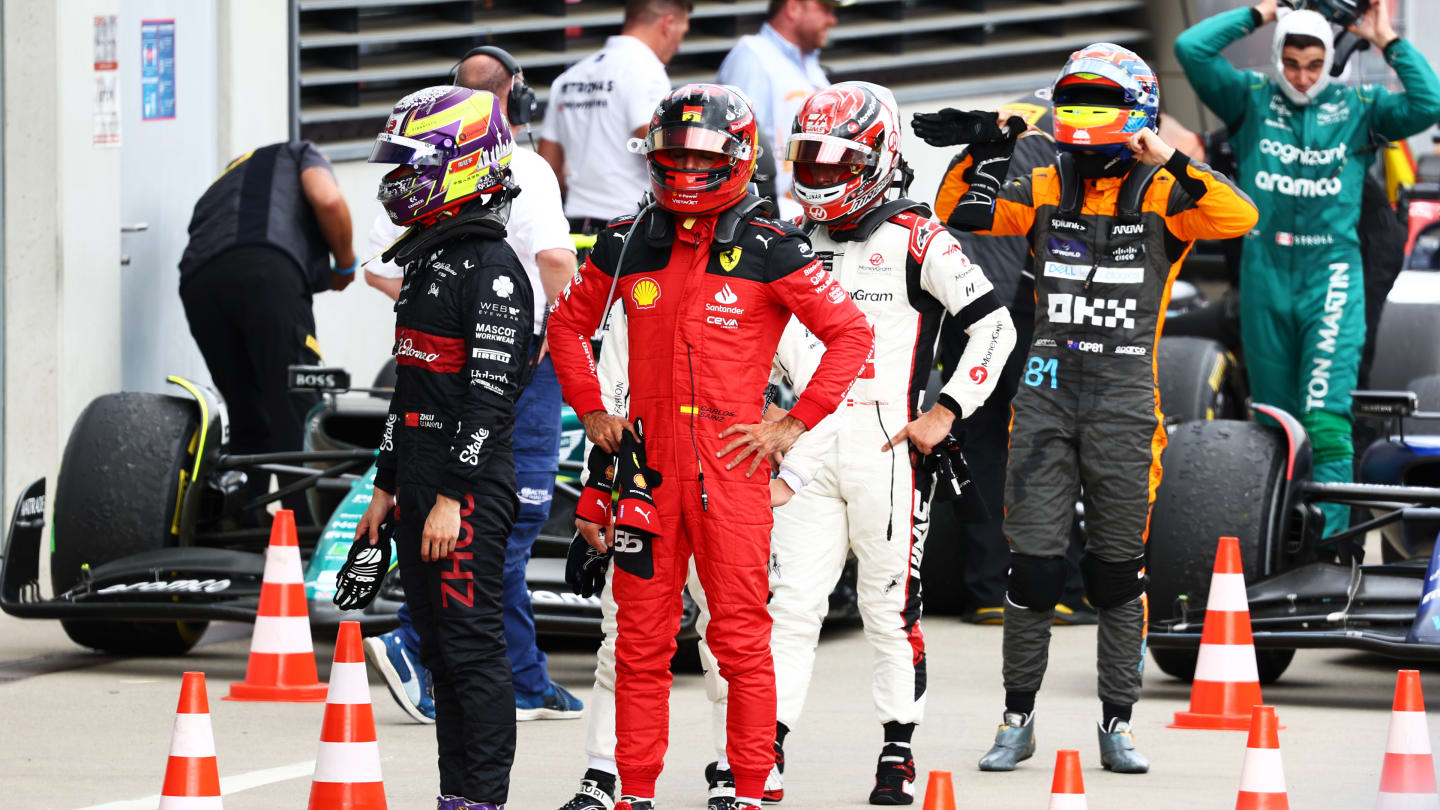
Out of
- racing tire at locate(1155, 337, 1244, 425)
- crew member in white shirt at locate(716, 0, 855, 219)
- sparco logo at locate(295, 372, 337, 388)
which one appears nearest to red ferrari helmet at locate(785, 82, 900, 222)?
sparco logo at locate(295, 372, 337, 388)

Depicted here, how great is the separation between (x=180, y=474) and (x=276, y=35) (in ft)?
15.5

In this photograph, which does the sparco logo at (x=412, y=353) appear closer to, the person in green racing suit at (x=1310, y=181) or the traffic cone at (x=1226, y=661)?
the traffic cone at (x=1226, y=661)

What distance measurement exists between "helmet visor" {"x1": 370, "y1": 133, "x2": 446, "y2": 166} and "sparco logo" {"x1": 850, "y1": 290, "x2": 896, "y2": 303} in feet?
4.37

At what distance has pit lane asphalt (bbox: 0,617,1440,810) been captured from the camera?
5.89m

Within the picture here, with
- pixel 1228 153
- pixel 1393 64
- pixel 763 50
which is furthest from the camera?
pixel 763 50

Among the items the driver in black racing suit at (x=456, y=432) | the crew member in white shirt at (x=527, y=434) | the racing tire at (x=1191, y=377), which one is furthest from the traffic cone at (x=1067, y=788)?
the racing tire at (x=1191, y=377)

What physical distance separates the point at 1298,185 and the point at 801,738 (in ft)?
12.1

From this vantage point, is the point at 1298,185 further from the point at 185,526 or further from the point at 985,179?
the point at 185,526

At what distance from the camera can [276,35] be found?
479 inches

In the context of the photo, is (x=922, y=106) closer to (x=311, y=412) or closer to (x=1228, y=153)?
(x=1228, y=153)

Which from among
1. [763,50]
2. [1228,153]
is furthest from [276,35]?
[1228,153]

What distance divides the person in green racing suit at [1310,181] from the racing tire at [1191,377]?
1.56 feet

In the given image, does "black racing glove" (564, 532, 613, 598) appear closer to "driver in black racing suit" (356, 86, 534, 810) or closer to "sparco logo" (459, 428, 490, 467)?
"driver in black racing suit" (356, 86, 534, 810)

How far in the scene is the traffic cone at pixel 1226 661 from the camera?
276 inches
